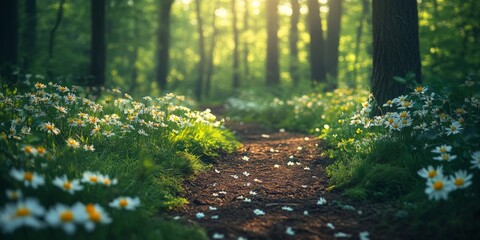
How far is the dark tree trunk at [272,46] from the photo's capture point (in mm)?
15784

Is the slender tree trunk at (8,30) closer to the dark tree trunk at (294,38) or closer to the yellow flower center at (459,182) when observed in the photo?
the yellow flower center at (459,182)

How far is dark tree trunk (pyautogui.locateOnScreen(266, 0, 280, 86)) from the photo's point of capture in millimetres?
15784

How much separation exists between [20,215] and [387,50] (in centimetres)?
487

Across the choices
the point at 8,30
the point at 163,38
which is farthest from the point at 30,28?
the point at 163,38

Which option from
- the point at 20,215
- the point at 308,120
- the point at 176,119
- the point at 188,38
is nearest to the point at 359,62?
the point at 308,120

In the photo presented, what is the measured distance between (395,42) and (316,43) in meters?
6.72

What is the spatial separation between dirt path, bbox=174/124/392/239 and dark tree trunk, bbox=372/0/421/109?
57.4 inches

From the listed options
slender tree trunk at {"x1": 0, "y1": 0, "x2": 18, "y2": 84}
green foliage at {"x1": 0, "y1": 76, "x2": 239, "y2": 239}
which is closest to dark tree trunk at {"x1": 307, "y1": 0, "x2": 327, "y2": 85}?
green foliage at {"x1": 0, "y1": 76, "x2": 239, "y2": 239}

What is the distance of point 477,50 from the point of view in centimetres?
1680

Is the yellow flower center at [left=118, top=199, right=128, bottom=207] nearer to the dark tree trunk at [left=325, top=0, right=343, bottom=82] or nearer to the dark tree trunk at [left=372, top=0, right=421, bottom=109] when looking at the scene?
the dark tree trunk at [left=372, top=0, right=421, bottom=109]

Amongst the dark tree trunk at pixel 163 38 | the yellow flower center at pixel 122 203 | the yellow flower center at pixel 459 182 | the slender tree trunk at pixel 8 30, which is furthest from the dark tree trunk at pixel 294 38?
the yellow flower center at pixel 122 203

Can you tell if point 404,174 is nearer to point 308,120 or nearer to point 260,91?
point 308,120

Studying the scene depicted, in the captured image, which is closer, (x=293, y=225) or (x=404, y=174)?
(x=293, y=225)

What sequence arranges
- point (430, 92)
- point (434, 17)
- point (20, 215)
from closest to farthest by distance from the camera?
point (20, 215) → point (430, 92) → point (434, 17)
